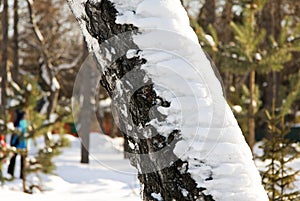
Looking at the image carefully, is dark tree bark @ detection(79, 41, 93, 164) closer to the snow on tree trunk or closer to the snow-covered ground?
the snow-covered ground

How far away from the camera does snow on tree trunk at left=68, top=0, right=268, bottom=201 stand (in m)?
2.06

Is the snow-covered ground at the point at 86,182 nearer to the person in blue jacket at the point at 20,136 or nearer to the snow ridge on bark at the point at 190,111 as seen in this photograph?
the person in blue jacket at the point at 20,136

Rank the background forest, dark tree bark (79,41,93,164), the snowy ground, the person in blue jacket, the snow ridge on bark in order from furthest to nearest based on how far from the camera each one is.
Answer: dark tree bark (79,41,93,164)
the person in blue jacket
the snowy ground
the background forest
the snow ridge on bark

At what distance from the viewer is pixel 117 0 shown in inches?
83.2

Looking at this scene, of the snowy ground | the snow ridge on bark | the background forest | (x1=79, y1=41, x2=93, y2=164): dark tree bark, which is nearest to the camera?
the snow ridge on bark

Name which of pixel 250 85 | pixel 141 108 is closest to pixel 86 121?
pixel 250 85

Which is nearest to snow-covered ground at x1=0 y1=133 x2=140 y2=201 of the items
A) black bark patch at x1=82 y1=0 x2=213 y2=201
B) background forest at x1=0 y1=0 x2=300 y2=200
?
background forest at x1=0 y1=0 x2=300 y2=200

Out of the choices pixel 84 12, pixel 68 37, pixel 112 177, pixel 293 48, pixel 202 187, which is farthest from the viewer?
pixel 68 37

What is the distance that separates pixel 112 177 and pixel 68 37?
2021 cm

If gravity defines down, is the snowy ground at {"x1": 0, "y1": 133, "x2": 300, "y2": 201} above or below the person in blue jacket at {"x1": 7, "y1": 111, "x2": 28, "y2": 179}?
below

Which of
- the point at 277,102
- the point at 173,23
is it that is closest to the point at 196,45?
the point at 173,23

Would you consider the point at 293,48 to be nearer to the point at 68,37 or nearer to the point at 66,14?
the point at 66,14

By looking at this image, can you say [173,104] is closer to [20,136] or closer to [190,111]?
[190,111]

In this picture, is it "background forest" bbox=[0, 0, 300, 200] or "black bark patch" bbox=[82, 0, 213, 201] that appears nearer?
"black bark patch" bbox=[82, 0, 213, 201]
